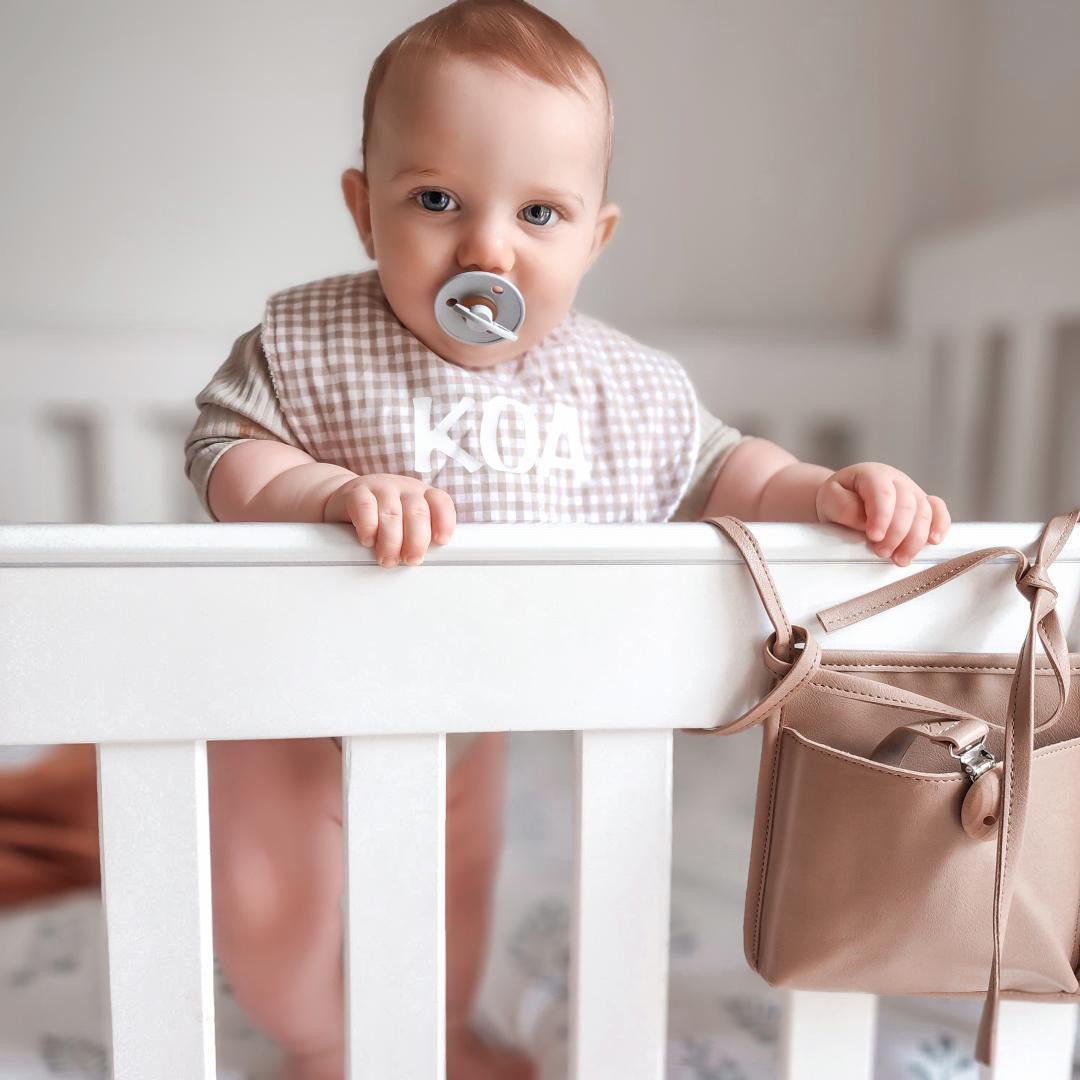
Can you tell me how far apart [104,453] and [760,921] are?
0.98m

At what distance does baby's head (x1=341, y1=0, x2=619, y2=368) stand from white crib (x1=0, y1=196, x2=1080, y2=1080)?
0.20 metres

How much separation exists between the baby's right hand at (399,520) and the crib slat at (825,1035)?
1.09 ft

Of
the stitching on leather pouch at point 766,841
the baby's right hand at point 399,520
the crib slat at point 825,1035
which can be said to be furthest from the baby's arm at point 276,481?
the crib slat at point 825,1035

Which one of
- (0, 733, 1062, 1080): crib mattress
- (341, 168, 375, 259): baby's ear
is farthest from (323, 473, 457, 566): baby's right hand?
(0, 733, 1062, 1080): crib mattress

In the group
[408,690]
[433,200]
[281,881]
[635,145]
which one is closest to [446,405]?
[433,200]

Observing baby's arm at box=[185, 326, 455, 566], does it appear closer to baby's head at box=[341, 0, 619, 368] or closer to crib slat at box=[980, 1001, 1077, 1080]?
baby's head at box=[341, 0, 619, 368]

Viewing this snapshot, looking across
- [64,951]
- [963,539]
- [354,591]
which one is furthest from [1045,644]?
[64,951]

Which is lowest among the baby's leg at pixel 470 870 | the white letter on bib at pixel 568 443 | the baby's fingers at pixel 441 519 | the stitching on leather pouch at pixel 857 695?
the baby's leg at pixel 470 870

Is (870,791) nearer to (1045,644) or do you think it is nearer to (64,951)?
(1045,644)

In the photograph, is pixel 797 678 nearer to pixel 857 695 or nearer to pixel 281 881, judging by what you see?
pixel 857 695

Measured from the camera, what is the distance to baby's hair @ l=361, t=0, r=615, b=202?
0.63 m

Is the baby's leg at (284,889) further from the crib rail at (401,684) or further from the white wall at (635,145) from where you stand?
the white wall at (635,145)

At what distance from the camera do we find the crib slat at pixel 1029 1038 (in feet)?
2.19

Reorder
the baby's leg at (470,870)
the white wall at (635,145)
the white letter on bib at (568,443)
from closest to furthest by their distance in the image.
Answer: the white letter on bib at (568,443)
the baby's leg at (470,870)
the white wall at (635,145)
